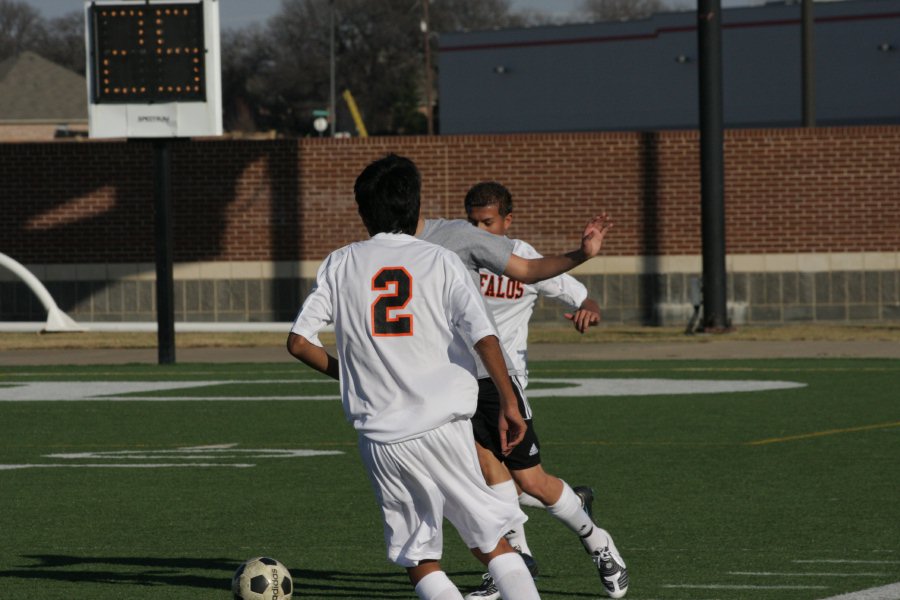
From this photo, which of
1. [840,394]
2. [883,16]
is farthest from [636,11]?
[840,394]

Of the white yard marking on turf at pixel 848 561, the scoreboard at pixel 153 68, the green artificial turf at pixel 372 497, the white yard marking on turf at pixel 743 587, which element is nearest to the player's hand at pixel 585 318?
the green artificial turf at pixel 372 497

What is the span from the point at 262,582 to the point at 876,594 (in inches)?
105

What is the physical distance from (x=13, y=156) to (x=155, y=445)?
1638 centimetres

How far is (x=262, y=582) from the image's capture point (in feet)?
22.3

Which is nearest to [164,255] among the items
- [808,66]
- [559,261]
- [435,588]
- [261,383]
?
[261,383]

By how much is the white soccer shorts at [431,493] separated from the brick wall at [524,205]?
73.3 ft

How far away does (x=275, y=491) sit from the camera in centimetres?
1123

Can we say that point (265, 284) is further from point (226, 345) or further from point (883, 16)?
point (883, 16)

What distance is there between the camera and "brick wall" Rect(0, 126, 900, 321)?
91.1 ft

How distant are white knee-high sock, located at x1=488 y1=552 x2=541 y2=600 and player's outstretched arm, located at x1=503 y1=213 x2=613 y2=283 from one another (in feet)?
4.84

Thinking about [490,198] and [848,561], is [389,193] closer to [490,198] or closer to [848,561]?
[490,198]

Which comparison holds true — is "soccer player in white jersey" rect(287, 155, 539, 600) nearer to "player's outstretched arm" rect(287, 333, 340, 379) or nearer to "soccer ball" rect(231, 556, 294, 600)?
"player's outstretched arm" rect(287, 333, 340, 379)

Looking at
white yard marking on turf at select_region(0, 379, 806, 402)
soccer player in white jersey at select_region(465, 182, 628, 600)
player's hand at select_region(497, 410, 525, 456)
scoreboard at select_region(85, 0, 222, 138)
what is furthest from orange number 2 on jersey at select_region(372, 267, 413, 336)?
scoreboard at select_region(85, 0, 222, 138)

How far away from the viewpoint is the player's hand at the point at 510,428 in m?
6.10
